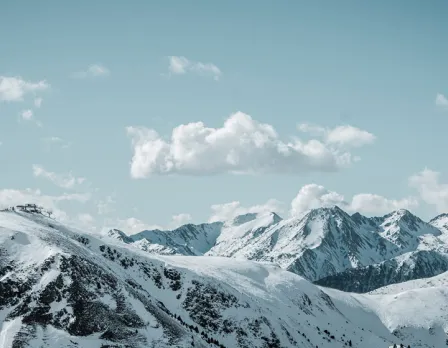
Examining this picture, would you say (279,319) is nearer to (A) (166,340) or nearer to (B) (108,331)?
(A) (166,340)

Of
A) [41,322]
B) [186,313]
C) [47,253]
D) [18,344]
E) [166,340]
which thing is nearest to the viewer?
[18,344]

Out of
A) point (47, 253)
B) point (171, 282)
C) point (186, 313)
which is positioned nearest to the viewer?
point (47, 253)

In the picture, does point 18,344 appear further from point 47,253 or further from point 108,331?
point 47,253

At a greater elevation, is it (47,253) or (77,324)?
(47,253)

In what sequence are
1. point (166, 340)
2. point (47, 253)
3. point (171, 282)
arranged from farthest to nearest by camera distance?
point (171, 282) → point (47, 253) → point (166, 340)

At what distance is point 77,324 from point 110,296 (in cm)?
1586

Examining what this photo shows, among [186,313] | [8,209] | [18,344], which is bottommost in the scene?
[18,344]

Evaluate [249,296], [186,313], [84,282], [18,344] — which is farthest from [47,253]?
[249,296]

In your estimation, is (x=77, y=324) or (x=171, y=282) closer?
(x=77, y=324)

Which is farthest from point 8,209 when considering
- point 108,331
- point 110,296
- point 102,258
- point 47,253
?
point 108,331

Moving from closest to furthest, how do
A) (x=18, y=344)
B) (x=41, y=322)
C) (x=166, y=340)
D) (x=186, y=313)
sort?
(x=18, y=344) → (x=41, y=322) → (x=166, y=340) → (x=186, y=313)

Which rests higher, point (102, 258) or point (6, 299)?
point (102, 258)

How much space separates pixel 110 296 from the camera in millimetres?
137625

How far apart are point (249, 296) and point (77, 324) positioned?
84.0 metres
